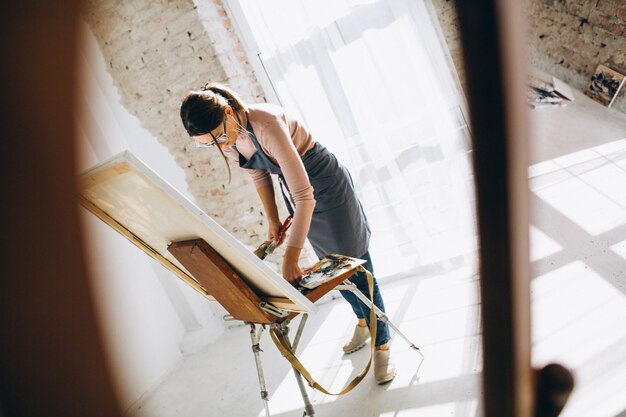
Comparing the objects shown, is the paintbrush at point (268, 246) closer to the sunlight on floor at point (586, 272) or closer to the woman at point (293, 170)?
the woman at point (293, 170)

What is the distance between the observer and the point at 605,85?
3.05 m

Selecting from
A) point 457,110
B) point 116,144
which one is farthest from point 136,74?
point 457,110

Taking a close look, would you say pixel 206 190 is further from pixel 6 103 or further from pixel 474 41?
pixel 474 41

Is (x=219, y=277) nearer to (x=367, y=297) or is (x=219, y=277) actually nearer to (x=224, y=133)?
(x=224, y=133)

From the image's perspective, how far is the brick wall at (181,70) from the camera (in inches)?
92.6

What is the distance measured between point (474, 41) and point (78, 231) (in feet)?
7.51

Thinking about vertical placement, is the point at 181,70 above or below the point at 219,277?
above

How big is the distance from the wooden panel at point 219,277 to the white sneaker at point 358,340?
106 centimetres

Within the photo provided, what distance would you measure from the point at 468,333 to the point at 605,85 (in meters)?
2.49

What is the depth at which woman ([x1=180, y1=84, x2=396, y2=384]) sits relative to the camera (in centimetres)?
128

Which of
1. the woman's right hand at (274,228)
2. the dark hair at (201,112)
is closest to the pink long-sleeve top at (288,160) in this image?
the dark hair at (201,112)

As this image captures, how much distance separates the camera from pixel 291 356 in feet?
3.94

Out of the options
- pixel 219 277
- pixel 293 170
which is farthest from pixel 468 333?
pixel 219 277

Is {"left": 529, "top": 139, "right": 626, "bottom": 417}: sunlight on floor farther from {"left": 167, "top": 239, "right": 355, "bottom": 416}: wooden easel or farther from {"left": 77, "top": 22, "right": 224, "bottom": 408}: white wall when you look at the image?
{"left": 77, "top": 22, "right": 224, "bottom": 408}: white wall
